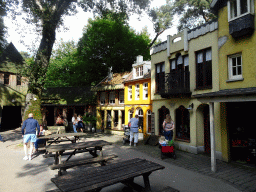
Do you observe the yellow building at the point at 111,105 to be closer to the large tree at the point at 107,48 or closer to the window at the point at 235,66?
the large tree at the point at 107,48

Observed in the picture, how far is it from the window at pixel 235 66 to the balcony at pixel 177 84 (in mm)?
2572

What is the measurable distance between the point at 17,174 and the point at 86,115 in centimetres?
1736

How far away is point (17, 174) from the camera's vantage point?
6711 millimetres

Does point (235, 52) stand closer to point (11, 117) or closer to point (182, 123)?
point (182, 123)

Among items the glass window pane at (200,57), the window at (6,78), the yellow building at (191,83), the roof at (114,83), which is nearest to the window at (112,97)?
the roof at (114,83)

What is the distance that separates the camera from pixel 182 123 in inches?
457

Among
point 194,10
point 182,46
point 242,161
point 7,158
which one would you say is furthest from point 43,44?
point 194,10

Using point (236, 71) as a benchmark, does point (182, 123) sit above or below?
below

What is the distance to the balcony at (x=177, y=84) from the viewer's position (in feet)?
35.8

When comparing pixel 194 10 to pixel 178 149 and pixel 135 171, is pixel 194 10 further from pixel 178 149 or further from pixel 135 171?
pixel 135 171

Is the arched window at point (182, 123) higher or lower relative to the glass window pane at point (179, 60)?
lower

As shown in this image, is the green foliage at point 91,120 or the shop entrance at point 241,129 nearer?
the shop entrance at point 241,129

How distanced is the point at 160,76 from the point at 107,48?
16.1 m

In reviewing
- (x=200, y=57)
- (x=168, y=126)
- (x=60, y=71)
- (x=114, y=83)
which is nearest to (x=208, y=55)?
(x=200, y=57)
